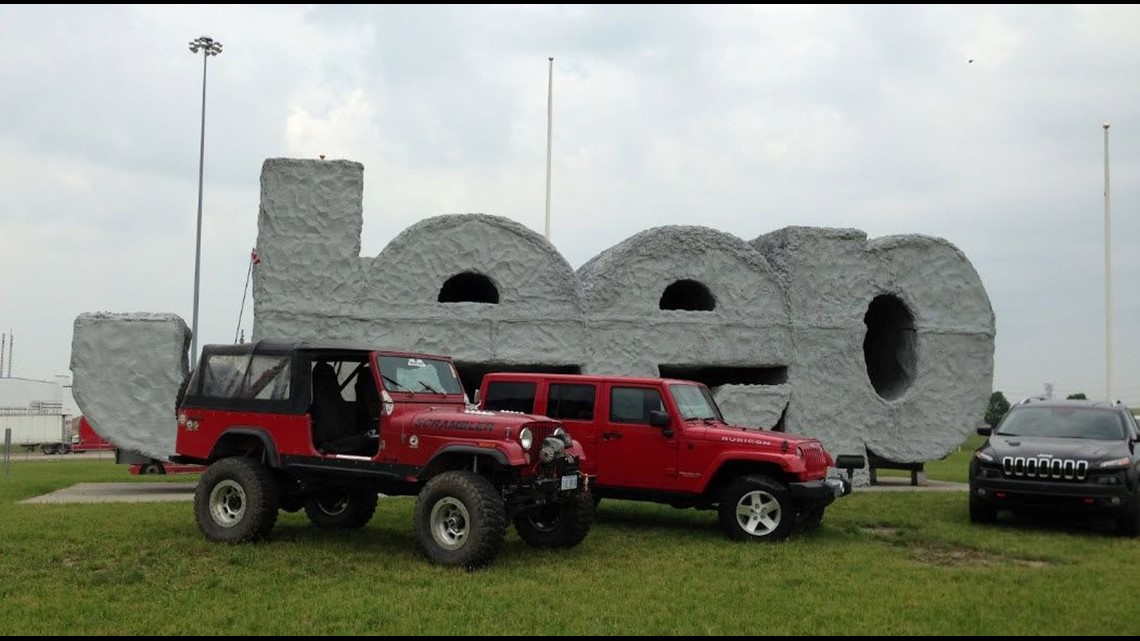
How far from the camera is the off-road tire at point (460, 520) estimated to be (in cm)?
830

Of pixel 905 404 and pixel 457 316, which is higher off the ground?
pixel 457 316

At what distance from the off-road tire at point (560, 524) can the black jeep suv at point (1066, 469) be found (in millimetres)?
4927

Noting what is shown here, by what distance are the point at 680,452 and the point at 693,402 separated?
2.70 feet

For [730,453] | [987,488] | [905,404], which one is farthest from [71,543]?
[905,404]

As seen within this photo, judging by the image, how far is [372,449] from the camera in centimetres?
978

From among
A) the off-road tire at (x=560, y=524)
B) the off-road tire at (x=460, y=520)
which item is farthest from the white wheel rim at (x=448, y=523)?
the off-road tire at (x=560, y=524)

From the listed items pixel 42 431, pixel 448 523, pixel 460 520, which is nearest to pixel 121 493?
pixel 448 523

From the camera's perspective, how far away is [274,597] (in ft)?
23.7

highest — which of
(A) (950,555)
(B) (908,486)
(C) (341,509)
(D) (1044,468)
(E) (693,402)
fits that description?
(E) (693,402)

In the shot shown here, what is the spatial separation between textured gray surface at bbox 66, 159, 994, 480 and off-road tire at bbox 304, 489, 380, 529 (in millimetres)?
4469

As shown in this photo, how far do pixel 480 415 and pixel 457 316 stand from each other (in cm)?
660

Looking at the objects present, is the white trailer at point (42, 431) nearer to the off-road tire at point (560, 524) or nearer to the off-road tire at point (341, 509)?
the off-road tire at point (341, 509)

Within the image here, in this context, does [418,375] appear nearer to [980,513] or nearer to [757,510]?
[757,510]

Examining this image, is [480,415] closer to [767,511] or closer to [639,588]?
[639,588]
